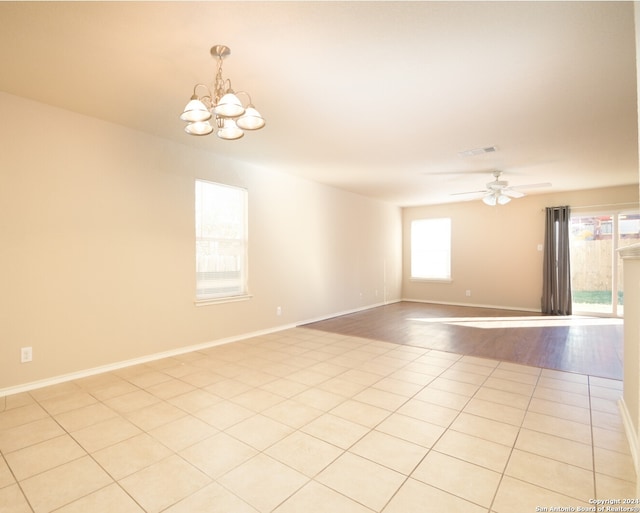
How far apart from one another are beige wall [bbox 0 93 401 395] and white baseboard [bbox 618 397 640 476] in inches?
158

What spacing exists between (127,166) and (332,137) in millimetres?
2246

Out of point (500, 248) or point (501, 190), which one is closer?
point (501, 190)

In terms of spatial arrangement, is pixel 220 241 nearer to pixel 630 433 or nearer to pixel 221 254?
pixel 221 254

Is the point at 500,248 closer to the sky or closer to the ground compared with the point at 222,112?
closer to the ground

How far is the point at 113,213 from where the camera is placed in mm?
3512

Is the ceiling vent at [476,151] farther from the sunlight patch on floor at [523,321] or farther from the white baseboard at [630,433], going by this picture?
the white baseboard at [630,433]

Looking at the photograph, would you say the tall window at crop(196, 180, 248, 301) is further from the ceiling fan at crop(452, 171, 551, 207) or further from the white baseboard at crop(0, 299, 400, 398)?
the ceiling fan at crop(452, 171, 551, 207)

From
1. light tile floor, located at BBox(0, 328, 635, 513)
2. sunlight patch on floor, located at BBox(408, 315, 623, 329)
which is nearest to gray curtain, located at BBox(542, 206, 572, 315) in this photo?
sunlight patch on floor, located at BBox(408, 315, 623, 329)

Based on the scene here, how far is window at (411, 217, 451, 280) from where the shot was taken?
27.7ft

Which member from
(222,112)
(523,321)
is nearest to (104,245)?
(222,112)

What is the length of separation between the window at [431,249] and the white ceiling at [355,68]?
4259 mm

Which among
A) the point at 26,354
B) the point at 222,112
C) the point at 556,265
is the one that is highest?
the point at 222,112

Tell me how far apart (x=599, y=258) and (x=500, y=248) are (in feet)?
5.68

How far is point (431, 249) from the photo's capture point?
342 inches
